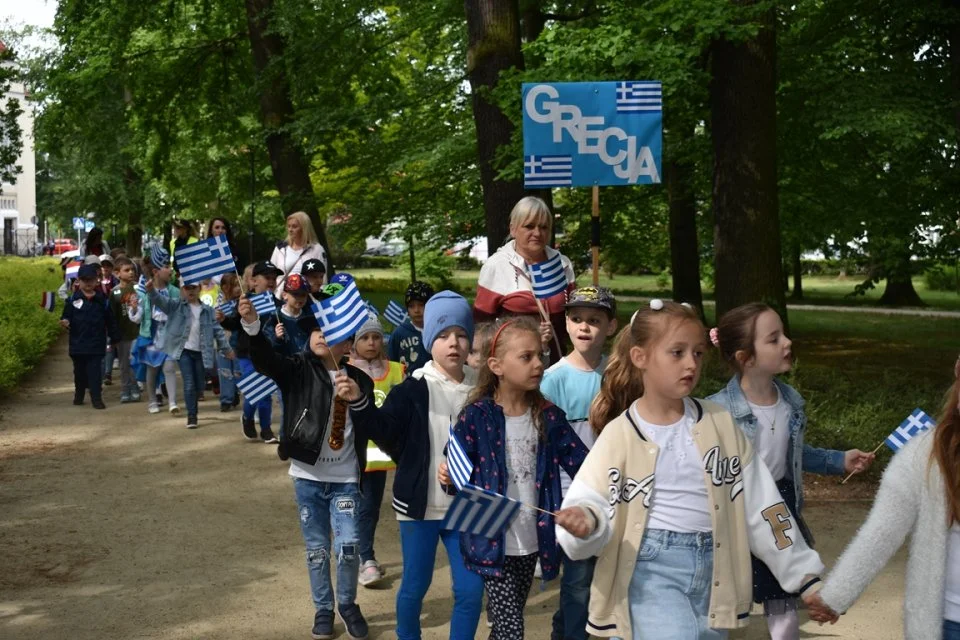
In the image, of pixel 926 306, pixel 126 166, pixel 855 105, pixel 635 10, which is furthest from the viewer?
pixel 126 166

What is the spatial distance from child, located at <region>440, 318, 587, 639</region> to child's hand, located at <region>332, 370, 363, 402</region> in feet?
1.54

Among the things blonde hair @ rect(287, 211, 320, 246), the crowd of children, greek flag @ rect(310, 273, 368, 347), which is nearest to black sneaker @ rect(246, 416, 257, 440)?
blonde hair @ rect(287, 211, 320, 246)

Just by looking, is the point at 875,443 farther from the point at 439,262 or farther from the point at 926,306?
the point at 439,262

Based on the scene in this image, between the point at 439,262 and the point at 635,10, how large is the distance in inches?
1176

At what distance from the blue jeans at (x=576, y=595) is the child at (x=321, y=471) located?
1187mm

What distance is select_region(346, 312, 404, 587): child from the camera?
285 inches

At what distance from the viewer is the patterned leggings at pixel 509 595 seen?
5.31m

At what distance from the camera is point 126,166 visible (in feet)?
138

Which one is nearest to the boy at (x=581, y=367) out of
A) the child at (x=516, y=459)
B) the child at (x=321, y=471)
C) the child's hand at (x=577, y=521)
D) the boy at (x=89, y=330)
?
the child at (x=516, y=459)

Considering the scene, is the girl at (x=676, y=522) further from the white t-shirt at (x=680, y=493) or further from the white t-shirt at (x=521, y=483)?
the white t-shirt at (x=521, y=483)

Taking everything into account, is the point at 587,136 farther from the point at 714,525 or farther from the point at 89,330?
the point at 89,330

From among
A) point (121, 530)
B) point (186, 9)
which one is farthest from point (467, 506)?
point (186, 9)

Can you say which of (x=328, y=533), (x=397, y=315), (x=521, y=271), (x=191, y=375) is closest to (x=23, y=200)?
(x=191, y=375)

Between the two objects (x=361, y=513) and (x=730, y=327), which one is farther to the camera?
(x=361, y=513)
